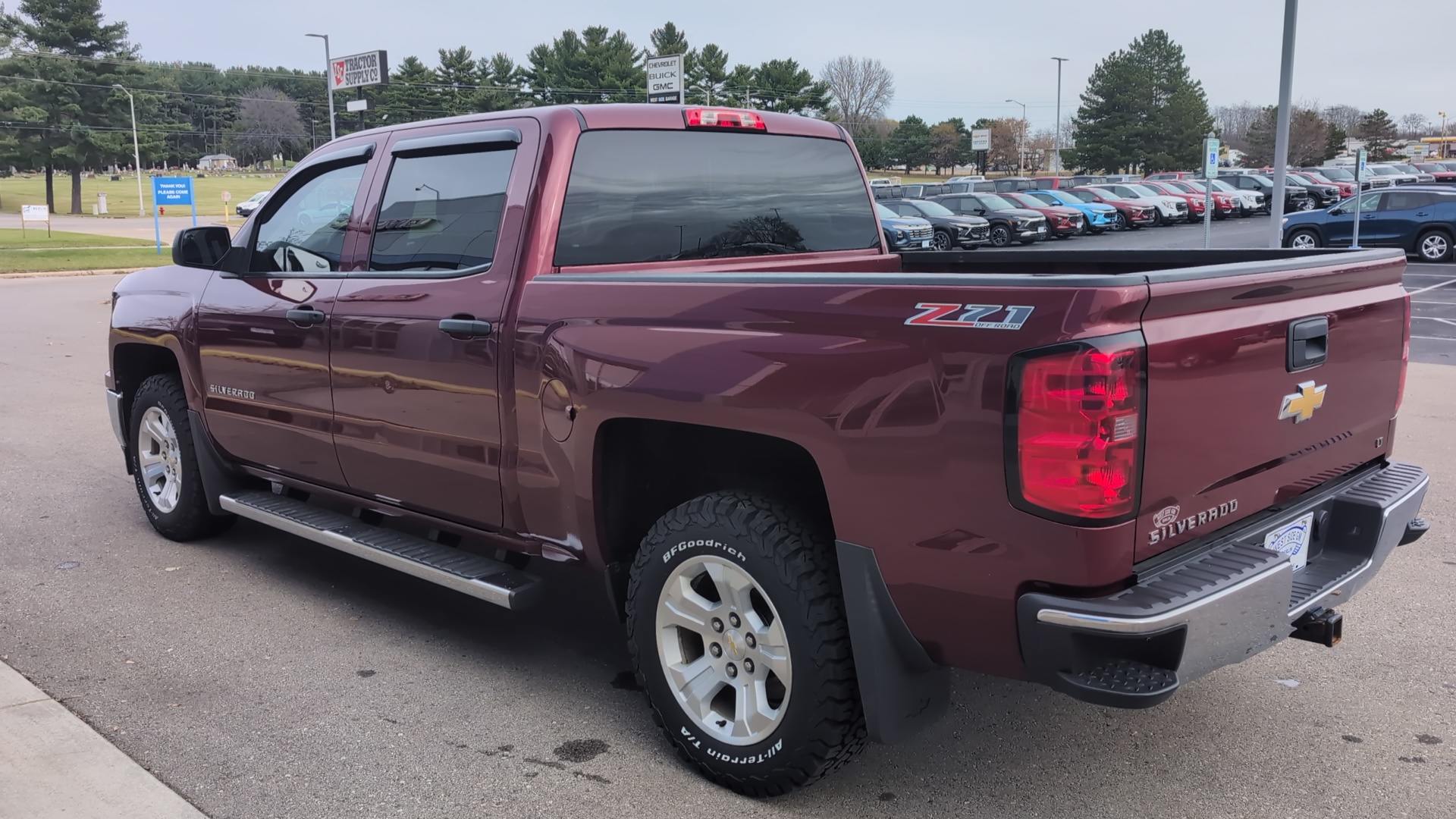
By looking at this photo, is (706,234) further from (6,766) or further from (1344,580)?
(6,766)

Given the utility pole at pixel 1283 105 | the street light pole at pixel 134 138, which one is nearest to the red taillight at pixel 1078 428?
the utility pole at pixel 1283 105

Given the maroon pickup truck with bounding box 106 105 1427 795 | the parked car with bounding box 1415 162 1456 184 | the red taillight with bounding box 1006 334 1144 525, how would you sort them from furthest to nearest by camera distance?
the parked car with bounding box 1415 162 1456 184 → the maroon pickup truck with bounding box 106 105 1427 795 → the red taillight with bounding box 1006 334 1144 525

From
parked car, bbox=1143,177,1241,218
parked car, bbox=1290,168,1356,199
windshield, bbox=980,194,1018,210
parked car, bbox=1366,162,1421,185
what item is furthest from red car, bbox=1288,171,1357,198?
windshield, bbox=980,194,1018,210

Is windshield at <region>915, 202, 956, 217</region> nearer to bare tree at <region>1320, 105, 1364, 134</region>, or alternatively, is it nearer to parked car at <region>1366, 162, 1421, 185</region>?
parked car at <region>1366, 162, 1421, 185</region>

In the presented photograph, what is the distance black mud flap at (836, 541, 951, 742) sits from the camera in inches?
114

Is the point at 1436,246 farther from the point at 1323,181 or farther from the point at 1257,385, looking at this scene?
the point at 1257,385

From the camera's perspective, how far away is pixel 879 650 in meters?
2.88

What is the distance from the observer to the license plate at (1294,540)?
10.2ft

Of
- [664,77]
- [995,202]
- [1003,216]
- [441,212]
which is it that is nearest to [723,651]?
[441,212]

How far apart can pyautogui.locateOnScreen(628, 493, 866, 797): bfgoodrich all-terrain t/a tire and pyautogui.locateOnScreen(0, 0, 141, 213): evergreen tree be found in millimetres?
71709

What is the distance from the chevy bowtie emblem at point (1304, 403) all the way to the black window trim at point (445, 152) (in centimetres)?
247

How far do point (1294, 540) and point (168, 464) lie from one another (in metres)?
5.17

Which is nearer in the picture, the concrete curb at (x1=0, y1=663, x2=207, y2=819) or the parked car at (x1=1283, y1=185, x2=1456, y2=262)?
Answer: the concrete curb at (x1=0, y1=663, x2=207, y2=819)

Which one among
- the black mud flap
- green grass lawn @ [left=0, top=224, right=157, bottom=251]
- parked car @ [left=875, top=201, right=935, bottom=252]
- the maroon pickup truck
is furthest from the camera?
green grass lawn @ [left=0, top=224, right=157, bottom=251]
